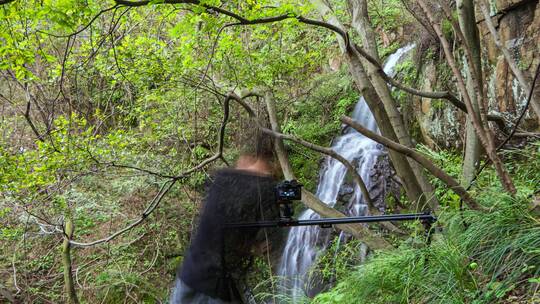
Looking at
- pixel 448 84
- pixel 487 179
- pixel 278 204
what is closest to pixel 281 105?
pixel 448 84

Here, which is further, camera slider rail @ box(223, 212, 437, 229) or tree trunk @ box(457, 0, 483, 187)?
tree trunk @ box(457, 0, 483, 187)

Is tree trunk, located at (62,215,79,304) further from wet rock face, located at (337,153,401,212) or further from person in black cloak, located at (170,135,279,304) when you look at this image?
Answer: person in black cloak, located at (170,135,279,304)

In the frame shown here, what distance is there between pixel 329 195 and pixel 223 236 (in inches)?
235

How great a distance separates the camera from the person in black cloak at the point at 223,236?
262 centimetres

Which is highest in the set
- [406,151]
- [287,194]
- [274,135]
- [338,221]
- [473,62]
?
[473,62]

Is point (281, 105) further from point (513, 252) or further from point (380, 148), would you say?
point (513, 252)

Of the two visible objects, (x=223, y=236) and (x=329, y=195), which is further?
(x=329, y=195)

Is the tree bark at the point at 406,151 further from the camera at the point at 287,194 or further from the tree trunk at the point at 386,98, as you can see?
the tree trunk at the point at 386,98

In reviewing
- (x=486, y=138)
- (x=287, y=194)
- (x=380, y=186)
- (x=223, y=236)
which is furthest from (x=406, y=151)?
(x=380, y=186)

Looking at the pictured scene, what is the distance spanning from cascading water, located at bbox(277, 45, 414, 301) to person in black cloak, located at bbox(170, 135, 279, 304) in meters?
4.25

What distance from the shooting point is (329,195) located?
840 cm

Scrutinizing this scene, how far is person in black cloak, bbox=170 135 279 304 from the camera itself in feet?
8.61

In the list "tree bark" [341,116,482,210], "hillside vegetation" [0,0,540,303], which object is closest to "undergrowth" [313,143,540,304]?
"hillside vegetation" [0,0,540,303]

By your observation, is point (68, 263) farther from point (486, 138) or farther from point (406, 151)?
point (486, 138)
